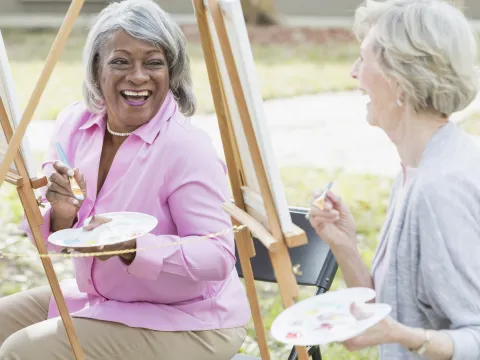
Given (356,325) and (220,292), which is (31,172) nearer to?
(220,292)

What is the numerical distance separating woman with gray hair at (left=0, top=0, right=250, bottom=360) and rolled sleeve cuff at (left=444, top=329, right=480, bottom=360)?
789 mm

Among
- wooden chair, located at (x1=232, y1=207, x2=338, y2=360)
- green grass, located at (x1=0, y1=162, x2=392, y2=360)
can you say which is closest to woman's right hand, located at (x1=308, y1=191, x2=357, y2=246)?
wooden chair, located at (x1=232, y1=207, x2=338, y2=360)

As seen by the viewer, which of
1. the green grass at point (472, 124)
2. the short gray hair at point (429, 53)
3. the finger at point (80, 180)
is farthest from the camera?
the green grass at point (472, 124)

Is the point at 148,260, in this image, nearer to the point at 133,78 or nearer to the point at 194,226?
the point at 194,226

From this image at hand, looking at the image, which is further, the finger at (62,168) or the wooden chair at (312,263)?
the wooden chair at (312,263)

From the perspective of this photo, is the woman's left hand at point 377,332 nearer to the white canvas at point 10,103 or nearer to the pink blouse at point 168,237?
the pink blouse at point 168,237

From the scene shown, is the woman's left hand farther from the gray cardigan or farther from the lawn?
the lawn

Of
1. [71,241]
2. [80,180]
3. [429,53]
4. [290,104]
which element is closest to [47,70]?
[71,241]

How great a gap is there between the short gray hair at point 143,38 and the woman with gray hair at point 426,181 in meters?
0.70

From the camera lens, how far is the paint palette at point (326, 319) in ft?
6.91

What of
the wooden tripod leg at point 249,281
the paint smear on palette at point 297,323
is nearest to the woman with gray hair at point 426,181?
the paint smear on palette at point 297,323

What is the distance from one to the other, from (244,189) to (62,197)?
0.61m

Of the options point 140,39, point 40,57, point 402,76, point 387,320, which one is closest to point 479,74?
→ point 402,76

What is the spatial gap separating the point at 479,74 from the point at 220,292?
107 centimetres
